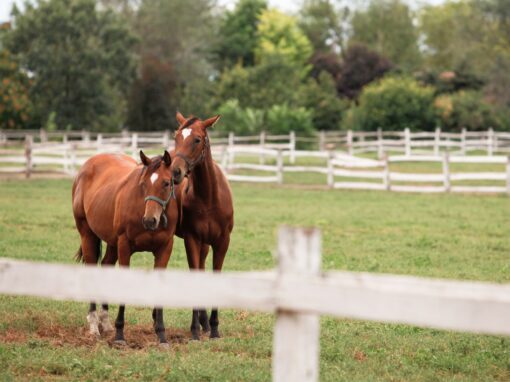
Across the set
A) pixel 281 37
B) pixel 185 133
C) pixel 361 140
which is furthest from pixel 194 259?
pixel 281 37

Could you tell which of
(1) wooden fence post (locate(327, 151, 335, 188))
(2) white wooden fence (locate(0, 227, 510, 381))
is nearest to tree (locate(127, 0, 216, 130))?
(1) wooden fence post (locate(327, 151, 335, 188))

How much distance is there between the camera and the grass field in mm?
6699

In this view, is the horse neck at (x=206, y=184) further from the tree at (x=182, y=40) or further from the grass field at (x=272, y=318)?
the tree at (x=182, y=40)

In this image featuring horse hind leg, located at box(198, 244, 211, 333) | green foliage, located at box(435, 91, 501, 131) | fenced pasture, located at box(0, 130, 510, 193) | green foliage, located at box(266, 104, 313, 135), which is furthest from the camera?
green foliage, located at box(435, 91, 501, 131)

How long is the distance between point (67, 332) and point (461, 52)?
282ft

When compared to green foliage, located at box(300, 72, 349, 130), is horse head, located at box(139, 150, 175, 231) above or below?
below

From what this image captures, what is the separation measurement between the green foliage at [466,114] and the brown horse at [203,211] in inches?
1964

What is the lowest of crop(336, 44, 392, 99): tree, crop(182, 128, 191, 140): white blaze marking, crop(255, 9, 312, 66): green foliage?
crop(182, 128, 191, 140): white blaze marking

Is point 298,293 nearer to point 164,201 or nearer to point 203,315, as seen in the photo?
→ point 164,201

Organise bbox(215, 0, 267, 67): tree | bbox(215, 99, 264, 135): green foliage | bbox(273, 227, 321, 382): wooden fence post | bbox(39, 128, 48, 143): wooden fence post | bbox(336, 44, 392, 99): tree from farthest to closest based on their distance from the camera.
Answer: bbox(215, 0, 267, 67): tree
bbox(336, 44, 392, 99): tree
bbox(215, 99, 264, 135): green foliage
bbox(39, 128, 48, 143): wooden fence post
bbox(273, 227, 321, 382): wooden fence post

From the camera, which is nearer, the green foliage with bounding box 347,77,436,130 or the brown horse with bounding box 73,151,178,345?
the brown horse with bounding box 73,151,178,345

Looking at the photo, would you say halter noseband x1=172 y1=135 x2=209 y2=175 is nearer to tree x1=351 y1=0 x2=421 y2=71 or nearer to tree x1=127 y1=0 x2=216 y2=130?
tree x1=127 y1=0 x2=216 y2=130

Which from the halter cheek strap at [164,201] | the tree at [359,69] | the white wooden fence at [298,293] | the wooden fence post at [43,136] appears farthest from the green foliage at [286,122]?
the white wooden fence at [298,293]

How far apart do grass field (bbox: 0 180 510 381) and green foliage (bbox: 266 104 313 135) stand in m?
25.4
